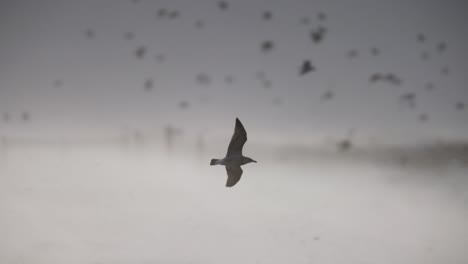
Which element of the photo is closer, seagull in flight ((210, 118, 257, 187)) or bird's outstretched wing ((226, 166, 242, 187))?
seagull in flight ((210, 118, 257, 187))

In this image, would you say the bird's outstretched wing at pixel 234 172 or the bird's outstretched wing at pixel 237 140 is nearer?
the bird's outstretched wing at pixel 237 140

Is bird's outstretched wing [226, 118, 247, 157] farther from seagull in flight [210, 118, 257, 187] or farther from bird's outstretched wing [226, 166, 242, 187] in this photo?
bird's outstretched wing [226, 166, 242, 187]

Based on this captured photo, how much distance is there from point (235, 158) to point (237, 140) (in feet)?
1.40

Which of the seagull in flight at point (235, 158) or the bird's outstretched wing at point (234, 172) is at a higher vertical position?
the seagull in flight at point (235, 158)

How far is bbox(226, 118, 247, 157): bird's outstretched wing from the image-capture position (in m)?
8.14

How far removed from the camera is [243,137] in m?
8.30

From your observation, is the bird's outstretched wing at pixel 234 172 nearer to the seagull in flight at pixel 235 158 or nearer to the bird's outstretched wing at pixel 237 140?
the seagull in flight at pixel 235 158

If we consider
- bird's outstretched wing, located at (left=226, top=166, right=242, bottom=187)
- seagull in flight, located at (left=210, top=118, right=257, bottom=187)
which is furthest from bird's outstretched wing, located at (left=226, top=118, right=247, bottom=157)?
bird's outstretched wing, located at (left=226, top=166, right=242, bottom=187)

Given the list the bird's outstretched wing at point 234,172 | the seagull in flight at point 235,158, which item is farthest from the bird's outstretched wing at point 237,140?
the bird's outstretched wing at point 234,172

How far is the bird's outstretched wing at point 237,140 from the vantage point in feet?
26.7

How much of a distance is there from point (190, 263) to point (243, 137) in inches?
618

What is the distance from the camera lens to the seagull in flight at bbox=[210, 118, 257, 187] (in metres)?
8.20

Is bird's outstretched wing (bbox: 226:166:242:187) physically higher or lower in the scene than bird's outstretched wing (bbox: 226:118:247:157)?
lower

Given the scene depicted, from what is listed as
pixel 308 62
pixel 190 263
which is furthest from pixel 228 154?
pixel 190 263
